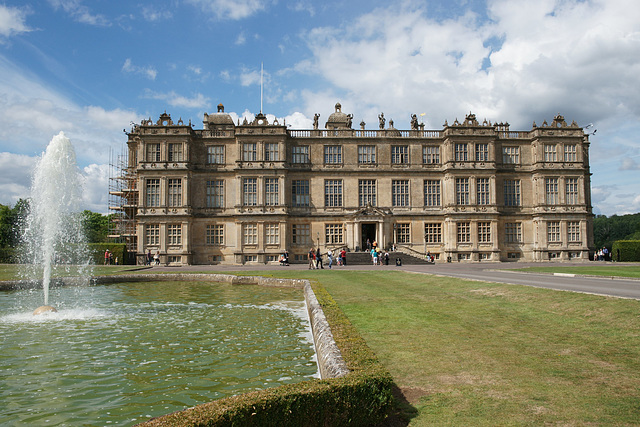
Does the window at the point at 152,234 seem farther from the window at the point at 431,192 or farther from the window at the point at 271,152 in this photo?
the window at the point at 431,192

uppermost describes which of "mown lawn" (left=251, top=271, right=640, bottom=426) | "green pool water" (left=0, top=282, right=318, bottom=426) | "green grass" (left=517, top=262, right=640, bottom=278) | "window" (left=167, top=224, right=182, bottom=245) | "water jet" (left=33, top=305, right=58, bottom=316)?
"window" (left=167, top=224, right=182, bottom=245)

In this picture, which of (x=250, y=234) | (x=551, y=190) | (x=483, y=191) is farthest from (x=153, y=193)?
(x=551, y=190)

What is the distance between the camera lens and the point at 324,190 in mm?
51031

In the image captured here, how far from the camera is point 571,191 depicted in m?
52.1

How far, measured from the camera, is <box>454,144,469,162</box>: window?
50938 millimetres

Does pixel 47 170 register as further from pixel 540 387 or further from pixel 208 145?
pixel 208 145

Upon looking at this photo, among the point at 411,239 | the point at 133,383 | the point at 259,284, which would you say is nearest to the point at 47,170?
the point at 259,284

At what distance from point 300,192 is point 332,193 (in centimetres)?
368

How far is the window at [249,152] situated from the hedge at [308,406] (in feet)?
146

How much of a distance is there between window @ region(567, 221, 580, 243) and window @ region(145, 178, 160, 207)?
47.1 meters

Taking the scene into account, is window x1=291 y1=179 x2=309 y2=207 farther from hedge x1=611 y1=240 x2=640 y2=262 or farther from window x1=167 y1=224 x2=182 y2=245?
hedge x1=611 y1=240 x2=640 y2=262

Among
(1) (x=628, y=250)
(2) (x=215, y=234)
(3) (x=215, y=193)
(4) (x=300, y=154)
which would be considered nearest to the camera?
(1) (x=628, y=250)

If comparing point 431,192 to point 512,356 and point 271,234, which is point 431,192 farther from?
point 512,356

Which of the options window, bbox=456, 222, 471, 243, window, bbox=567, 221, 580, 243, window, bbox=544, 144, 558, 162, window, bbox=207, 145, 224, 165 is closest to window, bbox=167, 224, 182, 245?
window, bbox=207, 145, 224, 165
